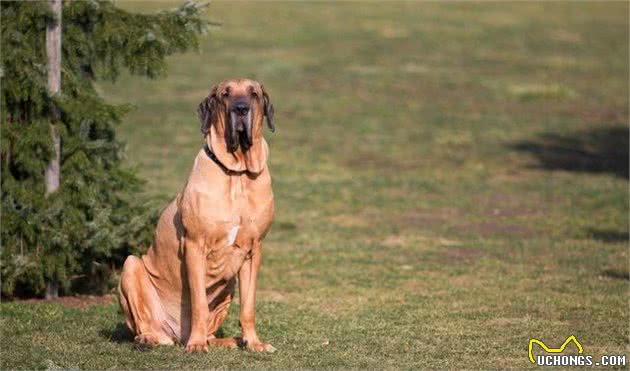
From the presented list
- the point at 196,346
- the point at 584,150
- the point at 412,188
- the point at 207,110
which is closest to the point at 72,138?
the point at 207,110

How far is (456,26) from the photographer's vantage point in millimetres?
44625

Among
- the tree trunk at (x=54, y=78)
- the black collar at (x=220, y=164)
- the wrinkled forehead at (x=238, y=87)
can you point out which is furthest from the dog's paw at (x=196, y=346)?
the tree trunk at (x=54, y=78)

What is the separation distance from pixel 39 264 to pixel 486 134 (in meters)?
15.7

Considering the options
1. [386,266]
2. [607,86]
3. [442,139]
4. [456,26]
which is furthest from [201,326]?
[456,26]

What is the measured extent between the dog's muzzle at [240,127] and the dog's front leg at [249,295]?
769mm

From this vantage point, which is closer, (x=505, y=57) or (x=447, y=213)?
(x=447, y=213)

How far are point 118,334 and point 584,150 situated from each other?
49.9 ft

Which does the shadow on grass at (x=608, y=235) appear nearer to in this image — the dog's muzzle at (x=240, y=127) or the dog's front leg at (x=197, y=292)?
the dog's front leg at (x=197, y=292)

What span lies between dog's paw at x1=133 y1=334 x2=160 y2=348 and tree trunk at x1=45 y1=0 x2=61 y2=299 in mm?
2475

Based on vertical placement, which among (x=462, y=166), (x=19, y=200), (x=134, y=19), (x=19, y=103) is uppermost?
(x=134, y=19)

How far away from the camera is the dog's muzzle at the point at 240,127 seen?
8.87 metres

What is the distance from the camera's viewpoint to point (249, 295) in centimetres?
934

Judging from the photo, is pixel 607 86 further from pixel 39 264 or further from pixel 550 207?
pixel 39 264

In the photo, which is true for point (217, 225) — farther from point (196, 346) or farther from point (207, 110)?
point (196, 346)
